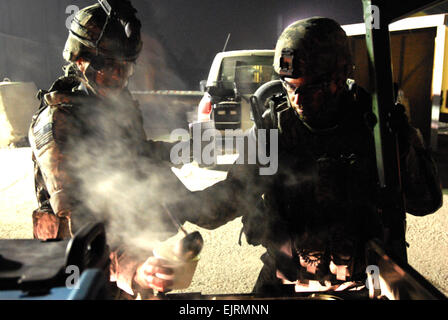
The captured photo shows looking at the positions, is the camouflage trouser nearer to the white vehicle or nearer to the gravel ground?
the gravel ground

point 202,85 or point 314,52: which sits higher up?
point 314,52

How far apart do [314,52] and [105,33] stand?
1342 millimetres

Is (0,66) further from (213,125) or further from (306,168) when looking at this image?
(306,168)

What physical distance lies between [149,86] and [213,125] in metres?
16.1

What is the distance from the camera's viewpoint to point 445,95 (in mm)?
8461

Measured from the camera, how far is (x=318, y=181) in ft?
6.98

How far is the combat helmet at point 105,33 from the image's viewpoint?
2174mm

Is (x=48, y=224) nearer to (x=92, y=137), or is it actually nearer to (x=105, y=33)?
(x=92, y=137)

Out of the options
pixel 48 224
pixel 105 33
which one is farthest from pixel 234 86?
pixel 48 224

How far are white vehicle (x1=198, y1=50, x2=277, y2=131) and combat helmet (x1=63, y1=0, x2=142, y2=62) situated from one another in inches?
172

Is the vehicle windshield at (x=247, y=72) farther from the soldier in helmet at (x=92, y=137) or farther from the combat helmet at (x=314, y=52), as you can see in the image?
the combat helmet at (x=314, y=52)

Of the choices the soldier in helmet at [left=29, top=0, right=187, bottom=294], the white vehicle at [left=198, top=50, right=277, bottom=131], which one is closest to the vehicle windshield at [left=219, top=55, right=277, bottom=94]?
the white vehicle at [left=198, top=50, right=277, bottom=131]

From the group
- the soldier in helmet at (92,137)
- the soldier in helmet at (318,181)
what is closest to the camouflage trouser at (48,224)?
the soldier in helmet at (92,137)

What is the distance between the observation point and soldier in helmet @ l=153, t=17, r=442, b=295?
207cm
